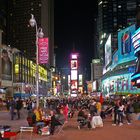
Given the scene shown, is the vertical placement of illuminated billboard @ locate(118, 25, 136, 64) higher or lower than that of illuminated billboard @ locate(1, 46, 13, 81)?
higher

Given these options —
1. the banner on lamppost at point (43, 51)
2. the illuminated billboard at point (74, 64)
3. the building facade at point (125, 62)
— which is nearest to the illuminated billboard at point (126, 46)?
the building facade at point (125, 62)

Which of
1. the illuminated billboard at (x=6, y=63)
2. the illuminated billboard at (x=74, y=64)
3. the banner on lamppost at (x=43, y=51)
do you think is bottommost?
the banner on lamppost at (x=43, y=51)

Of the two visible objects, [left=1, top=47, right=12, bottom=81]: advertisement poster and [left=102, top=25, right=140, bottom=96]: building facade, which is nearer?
[left=1, top=47, right=12, bottom=81]: advertisement poster

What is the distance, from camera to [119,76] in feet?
397

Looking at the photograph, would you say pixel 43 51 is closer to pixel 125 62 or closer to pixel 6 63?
pixel 6 63

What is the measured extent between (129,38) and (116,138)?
296 ft

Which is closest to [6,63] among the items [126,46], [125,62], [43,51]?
[126,46]

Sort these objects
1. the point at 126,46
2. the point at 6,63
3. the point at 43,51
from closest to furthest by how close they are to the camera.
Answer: the point at 43,51, the point at 6,63, the point at 126,46

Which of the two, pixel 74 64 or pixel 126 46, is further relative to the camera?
pixel 74 64

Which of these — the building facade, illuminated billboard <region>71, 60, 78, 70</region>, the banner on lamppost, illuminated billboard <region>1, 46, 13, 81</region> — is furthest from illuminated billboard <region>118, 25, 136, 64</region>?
the banner on lamppost

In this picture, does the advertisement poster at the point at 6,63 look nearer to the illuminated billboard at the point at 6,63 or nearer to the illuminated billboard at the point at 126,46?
the illuminated billboard at the point at 6,63

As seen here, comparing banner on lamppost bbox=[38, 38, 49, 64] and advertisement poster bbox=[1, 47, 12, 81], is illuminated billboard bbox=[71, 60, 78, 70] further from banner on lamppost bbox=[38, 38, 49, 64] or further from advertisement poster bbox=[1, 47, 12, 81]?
banner on lamppost bbox=[38, 38, 49, 64]

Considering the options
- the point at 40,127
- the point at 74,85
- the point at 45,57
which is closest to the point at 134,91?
the point at 74,85

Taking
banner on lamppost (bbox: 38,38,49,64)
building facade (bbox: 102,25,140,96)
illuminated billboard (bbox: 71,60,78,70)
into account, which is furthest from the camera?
illuminated billboard (bbox: 71,60,78,70)
